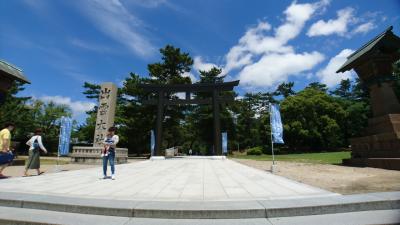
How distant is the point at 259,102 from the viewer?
64.3 meters

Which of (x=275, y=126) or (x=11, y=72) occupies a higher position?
(x=11, y=72)

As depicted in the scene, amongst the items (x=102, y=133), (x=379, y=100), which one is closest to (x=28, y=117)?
(x=102, y=133)

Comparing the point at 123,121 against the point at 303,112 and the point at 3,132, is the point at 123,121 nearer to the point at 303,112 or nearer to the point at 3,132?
the point at 3,132

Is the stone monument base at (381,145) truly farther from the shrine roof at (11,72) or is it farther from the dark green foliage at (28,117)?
the dark green foliage at (28,117)

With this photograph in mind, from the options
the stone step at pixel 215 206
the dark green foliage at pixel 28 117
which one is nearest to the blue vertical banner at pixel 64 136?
the stone step at pixel 215 206

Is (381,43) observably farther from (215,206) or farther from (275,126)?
(215,206)

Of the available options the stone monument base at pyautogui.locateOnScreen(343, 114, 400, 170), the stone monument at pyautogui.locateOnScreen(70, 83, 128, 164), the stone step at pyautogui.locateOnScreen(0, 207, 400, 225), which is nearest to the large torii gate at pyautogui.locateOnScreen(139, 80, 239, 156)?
the stone monument at pyautogui.locateOnScreen(70, 83, 128, 164)

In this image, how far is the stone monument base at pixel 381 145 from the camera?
11.5 m

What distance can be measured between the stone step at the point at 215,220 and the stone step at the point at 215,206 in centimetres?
9

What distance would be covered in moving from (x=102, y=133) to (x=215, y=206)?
56.1ft

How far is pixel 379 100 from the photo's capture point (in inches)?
530

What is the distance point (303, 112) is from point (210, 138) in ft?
53.2

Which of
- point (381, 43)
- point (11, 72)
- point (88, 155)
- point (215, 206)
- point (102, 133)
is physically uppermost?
point (381, 43)

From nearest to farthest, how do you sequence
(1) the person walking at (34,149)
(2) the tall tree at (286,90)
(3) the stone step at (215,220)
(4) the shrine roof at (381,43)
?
(3) the stone step at (215,220) < (1) the person walking at (34,149) < (4) the shrine roof at (381,43) < (2) the tall tree at (286,90)
